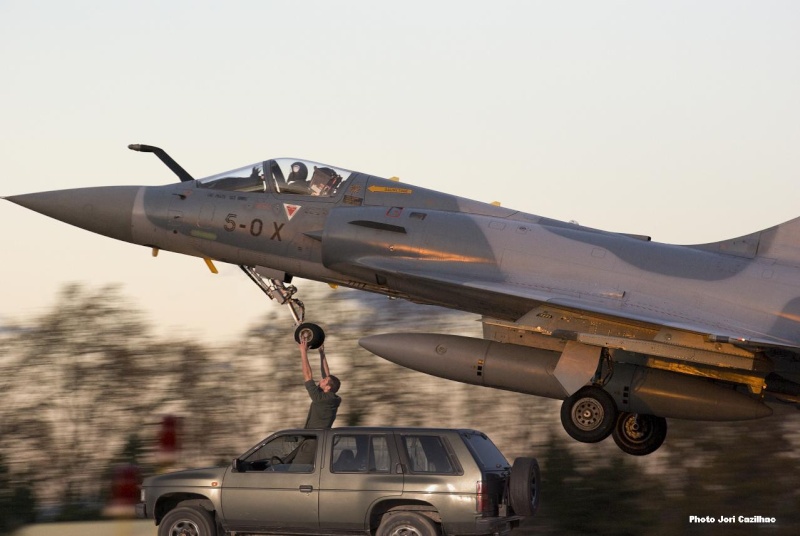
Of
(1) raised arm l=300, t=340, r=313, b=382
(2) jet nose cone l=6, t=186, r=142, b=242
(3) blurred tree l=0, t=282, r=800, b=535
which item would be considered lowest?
(3) blurred tree l=0, t=282, r=800, b=535

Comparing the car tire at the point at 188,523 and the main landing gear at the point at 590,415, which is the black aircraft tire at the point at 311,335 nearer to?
the car tire at the point at 188,523

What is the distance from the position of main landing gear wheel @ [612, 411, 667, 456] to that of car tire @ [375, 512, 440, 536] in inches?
184

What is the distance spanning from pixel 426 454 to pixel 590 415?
3.46m

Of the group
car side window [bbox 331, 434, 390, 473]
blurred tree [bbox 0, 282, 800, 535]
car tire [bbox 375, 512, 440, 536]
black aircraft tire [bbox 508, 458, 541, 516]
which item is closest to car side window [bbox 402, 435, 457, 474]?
car side window [bbox 331, 434, 390, 473]

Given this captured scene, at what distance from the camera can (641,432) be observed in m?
14.6

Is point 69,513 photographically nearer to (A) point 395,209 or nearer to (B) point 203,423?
(B) point 203,423

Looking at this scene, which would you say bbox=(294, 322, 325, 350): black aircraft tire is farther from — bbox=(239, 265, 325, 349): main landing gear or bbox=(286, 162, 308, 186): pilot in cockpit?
bbox=(286, 162, 308, 186): pilot in cockpit

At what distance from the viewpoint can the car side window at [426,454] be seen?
11.0m

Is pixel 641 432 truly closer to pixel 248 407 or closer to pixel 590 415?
pixel 590 415

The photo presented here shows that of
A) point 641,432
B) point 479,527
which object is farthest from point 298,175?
point 479,527

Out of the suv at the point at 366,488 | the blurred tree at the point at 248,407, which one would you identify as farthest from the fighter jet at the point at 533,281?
the blurred tree at the point at 248,407

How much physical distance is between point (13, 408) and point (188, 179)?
13335 millimetres

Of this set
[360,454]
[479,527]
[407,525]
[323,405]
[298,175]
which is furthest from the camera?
[298,175]

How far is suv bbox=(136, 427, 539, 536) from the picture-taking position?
35.5 ft
